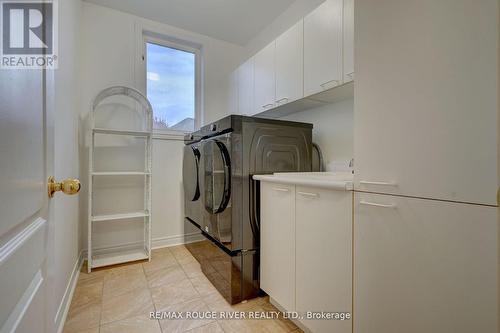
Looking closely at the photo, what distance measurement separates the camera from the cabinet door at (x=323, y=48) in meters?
1.44

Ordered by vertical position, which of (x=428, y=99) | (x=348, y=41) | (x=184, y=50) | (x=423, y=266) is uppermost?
(x=184, y=50)

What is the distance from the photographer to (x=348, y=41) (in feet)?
4.46

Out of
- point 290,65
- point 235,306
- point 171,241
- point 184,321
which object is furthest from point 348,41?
point 171,241

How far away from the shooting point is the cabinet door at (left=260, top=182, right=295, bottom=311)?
132cm

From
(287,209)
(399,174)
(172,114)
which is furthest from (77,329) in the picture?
(172,114)

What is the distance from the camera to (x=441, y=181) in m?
0.72

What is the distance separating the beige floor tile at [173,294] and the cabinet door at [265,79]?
169cm

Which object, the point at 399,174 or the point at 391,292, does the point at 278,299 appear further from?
the point at 399,174

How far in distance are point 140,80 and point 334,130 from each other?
7.16 feet

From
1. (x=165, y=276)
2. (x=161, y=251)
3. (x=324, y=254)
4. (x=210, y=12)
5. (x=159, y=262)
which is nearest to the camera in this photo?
(x=324, y=254)

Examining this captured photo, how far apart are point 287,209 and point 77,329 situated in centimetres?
144

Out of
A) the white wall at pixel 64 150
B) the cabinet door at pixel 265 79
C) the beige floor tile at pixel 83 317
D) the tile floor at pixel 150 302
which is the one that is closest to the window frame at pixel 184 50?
the white wall at pixel 64 150

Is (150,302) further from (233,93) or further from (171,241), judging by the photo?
(233,93)

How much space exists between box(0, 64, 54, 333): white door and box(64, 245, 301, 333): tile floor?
36.1 inches
